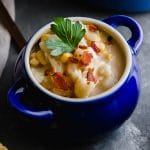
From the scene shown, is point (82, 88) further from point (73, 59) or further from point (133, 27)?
point (133, 27)

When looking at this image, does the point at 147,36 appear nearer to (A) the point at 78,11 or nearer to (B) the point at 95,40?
(A) the point at 78,11

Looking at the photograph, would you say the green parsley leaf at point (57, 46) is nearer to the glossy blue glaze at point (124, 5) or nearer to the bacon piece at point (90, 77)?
the bacon piece at point (90, 77)

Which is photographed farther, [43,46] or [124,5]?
[124,5]

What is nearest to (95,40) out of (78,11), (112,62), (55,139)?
(112,62)

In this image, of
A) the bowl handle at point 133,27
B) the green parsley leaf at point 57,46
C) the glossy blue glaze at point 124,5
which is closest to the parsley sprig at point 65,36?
the green parsley leaf at point 57,46

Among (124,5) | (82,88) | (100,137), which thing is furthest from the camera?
(124,5)

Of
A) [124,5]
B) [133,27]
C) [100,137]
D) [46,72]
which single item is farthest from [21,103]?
[124,5]

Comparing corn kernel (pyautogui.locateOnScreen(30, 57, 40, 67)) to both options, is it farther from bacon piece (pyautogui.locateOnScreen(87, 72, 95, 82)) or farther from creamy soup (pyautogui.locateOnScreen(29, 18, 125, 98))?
bacon piece (pyautogui.locateOnScreen(87, 72, 95, 82))
